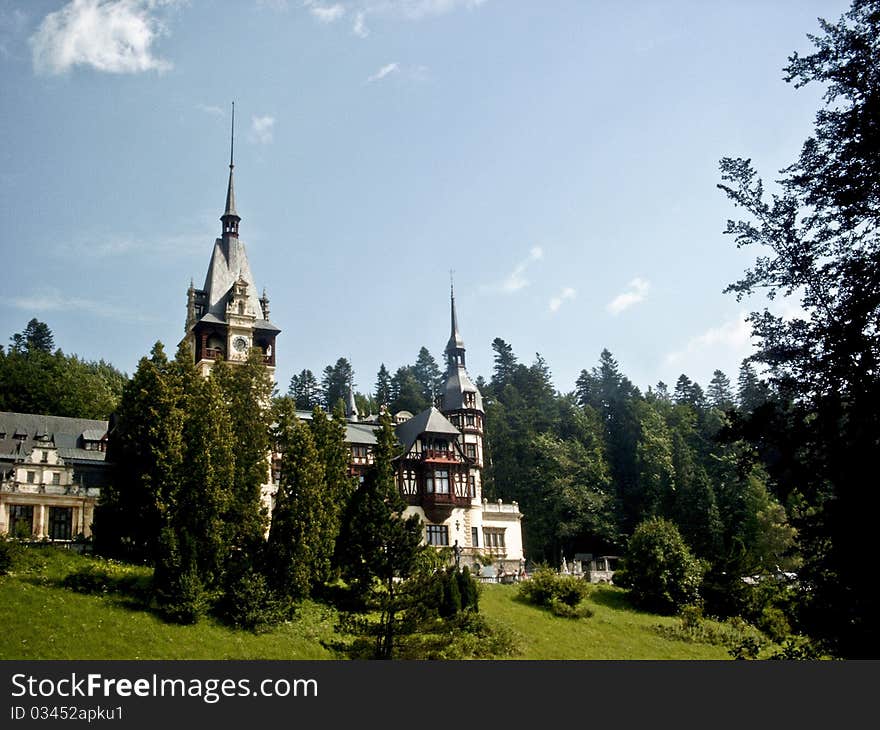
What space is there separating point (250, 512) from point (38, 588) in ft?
34.5

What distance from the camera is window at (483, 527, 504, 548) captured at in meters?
71.3

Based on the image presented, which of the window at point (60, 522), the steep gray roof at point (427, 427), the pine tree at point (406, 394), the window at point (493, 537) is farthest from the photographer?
the pine tree at point (406, 394)

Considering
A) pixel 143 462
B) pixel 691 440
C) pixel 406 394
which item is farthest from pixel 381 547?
pixel 406 394

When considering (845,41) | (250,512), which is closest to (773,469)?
(845,41)

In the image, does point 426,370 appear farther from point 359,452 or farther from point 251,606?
point 251,606

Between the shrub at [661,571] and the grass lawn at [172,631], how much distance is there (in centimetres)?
276

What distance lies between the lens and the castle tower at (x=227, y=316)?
68.5m

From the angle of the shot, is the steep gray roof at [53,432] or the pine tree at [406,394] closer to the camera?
the steep gray roof at [53,432]

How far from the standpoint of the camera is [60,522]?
53969 mm

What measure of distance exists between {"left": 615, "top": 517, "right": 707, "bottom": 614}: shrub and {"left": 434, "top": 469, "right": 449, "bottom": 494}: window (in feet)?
52.8

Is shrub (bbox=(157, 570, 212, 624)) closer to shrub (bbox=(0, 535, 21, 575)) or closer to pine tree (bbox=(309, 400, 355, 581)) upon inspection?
pine tree (bbox=(309, 400, 355, 581))

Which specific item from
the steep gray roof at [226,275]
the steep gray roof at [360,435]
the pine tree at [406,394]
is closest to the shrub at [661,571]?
the steep gray roof at [360,435]

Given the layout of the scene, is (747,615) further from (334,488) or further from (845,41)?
(845,41)

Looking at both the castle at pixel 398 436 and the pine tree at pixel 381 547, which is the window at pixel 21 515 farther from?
the pine tree at pixel 381 547
